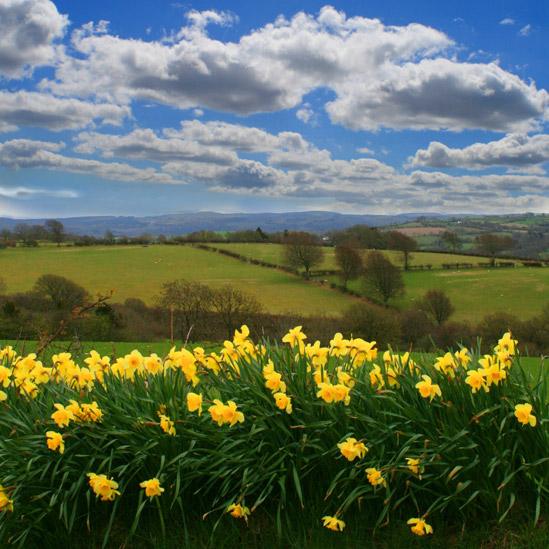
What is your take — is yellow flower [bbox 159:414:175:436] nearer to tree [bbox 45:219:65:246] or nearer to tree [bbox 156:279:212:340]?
tree [bbox 156:279:212:340]

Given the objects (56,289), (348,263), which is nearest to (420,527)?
(56,289)

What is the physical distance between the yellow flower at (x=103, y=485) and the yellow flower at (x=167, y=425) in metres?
0.44

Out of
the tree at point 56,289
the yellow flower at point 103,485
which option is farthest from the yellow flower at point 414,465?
the tree at point 56,289

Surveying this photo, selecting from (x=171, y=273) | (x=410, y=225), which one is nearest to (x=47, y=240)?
(x=171, y=273)

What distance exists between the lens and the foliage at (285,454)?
3527 mm

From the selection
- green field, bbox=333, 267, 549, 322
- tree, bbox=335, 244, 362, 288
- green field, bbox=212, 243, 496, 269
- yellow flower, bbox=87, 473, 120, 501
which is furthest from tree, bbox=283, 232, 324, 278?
yellow flower, bbox=87, 473, 120, 501

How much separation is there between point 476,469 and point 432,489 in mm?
322

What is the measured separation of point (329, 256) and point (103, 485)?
66512mm

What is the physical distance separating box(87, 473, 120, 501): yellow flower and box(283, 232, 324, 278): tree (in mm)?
60813

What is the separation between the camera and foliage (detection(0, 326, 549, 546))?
3.53 m

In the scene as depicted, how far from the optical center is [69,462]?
377cm

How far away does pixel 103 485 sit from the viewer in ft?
11.5

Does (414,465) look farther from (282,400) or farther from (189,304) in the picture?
(189,304)

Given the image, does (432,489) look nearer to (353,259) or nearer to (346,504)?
(346,504)
